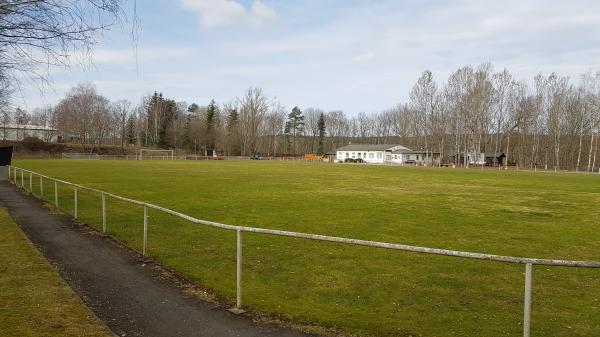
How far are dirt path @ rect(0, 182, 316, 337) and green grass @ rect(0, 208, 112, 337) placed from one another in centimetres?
24

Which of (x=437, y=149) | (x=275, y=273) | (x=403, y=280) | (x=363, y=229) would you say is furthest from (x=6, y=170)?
(x=437, y=149)

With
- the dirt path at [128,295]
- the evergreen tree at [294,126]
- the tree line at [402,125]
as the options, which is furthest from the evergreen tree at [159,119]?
the dirt path at [128,295]

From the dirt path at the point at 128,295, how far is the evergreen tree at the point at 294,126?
153 m

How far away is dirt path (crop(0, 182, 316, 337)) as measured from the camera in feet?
19.6

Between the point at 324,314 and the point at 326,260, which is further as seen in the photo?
the point at 326,260

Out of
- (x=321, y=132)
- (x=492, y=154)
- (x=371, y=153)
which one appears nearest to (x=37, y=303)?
(x=492, y=154)

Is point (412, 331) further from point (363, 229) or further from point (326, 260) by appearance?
point (363, 229)

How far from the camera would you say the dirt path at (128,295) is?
19.6ft

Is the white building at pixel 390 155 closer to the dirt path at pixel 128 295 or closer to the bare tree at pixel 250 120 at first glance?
the bare tree at pixel 250 120

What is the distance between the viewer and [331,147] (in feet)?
561

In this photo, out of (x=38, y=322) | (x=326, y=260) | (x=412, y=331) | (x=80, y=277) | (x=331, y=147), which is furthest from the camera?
(x=331, y=147)

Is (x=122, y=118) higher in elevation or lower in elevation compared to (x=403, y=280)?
higher

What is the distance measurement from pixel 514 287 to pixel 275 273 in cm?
441

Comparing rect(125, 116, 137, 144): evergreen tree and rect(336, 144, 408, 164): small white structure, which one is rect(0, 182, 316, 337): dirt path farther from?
rect(125, 116, 137, 144): evergreen tree
